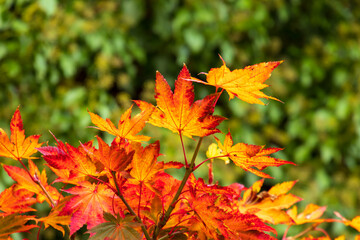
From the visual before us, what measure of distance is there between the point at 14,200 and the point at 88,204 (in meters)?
0.11

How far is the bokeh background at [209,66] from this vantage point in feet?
5.26

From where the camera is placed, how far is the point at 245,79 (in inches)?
14.4

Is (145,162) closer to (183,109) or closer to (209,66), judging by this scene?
(183,109)

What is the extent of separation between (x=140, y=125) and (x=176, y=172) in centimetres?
130

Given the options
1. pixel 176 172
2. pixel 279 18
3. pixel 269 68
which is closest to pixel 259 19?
pixel 279 18

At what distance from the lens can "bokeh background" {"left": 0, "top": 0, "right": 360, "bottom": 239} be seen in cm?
160

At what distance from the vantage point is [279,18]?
218cm

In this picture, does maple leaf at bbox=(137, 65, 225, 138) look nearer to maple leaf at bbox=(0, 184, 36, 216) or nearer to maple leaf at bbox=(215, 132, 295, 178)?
maple leaf at bbox=(215, 132, 295, 178)

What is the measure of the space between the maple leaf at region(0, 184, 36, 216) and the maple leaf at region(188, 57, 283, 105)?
224 millimetres

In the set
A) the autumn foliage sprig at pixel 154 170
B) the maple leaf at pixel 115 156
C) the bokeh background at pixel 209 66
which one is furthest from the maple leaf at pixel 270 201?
the bokeh background at pixel 209 66

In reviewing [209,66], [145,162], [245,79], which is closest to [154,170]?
[145,162]

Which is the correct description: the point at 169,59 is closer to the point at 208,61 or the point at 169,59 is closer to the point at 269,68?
the point at 208,61

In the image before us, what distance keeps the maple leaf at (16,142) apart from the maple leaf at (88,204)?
7 cm

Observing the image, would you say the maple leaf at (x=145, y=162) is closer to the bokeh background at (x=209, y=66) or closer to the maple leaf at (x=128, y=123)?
the maple leaf at (x=128, y=123)
